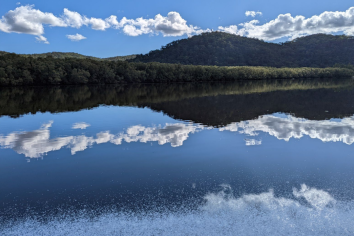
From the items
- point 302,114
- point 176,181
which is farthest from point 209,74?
point 176,181

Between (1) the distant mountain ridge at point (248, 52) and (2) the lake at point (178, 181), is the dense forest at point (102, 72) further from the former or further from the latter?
(2) the lake at point (178, 181)

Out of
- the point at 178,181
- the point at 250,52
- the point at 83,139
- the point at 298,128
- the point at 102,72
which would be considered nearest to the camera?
the point at 178,181

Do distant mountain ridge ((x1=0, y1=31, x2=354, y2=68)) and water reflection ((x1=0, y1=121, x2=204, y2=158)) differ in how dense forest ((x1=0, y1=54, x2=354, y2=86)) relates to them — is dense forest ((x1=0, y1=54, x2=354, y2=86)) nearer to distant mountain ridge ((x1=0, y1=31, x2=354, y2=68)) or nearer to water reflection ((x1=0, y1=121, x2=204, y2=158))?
distant mountain ridge ((x1=0, y1=31, x2=354, y2=68))

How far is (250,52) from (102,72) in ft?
356

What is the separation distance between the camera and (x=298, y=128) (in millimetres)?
16359

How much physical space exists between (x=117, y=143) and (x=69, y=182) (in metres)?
4.90

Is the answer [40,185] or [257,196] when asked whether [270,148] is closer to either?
[257,196]

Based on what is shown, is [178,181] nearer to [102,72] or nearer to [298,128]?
[298,128]

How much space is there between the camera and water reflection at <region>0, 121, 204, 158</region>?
12743 mm

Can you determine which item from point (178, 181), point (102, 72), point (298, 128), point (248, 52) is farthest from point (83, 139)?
point (248, 52)

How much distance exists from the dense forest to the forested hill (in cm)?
4389

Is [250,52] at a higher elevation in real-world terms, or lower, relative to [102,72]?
higher

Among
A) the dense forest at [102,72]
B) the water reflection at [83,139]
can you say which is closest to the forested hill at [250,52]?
the dense forest at [102,72]

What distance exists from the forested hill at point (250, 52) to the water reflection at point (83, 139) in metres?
136
